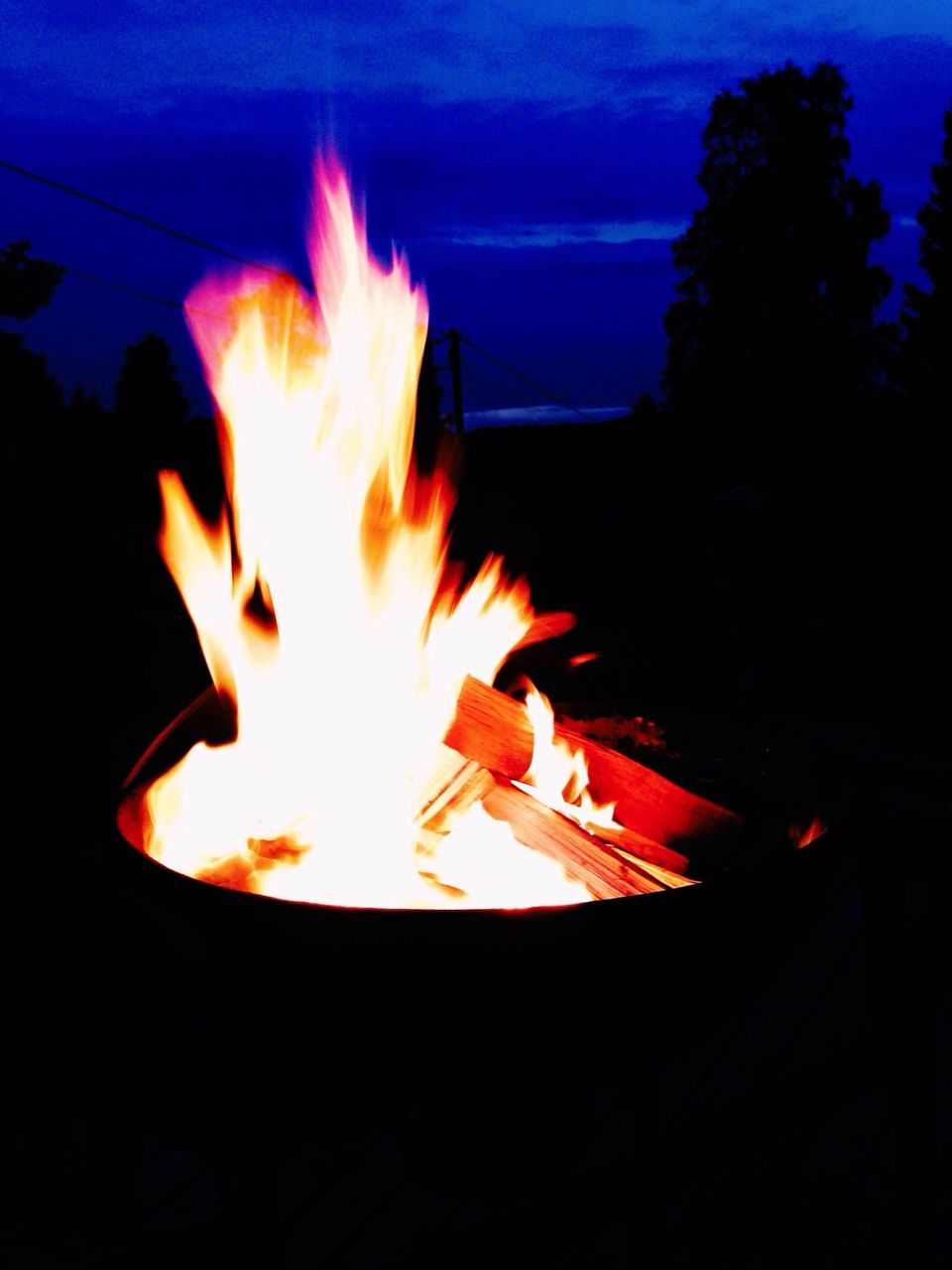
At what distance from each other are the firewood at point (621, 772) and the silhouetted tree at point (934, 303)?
2401 cm

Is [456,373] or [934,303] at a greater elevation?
[934,303]

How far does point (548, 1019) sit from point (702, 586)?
11.9 meters

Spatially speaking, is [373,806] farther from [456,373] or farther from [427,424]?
[427,424]

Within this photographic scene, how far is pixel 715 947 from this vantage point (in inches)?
60.4

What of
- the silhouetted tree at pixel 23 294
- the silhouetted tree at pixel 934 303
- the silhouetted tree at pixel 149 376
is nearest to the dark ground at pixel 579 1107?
the silhouetted tree at pixel 23 294

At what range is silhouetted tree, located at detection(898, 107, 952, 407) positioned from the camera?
2409 centimetres

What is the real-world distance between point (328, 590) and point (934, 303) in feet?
91.1

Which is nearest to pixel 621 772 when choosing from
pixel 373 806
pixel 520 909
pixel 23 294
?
pixel 373 806

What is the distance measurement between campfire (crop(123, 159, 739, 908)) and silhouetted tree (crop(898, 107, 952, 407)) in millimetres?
23804

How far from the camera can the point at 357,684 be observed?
2.34m

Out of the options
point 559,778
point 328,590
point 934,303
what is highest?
point 934,303

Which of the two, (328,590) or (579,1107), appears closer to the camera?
(579,1107)

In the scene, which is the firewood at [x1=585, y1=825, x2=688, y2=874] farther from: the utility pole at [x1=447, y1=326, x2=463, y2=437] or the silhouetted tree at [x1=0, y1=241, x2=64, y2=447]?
the utility pole at [x1=447, y1=326, x2=463, y2=437]

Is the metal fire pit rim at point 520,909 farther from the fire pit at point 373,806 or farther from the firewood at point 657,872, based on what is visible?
the firewood at point 657,872
